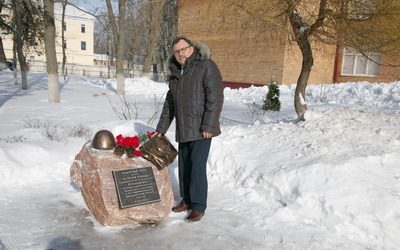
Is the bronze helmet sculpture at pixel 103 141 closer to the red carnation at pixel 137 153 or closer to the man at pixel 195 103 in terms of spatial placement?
the red carnation at pixel 137 153

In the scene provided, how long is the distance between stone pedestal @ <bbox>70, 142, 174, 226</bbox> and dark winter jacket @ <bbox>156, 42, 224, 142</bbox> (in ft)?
2.13

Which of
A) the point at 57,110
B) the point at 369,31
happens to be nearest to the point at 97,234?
the point at 369,31

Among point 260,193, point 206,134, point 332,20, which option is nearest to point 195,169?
point 206,134

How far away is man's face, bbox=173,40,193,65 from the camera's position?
3755 mm

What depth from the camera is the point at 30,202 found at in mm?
4340

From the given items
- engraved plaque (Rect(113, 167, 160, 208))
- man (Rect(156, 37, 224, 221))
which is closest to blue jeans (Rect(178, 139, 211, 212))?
man (Rect(156, 37, 224, 221))

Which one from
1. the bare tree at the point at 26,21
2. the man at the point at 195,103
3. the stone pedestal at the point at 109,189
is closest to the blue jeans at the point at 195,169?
the man at the point at 195,103

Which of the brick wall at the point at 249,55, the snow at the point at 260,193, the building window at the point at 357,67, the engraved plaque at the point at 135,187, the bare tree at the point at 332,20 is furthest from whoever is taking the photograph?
the brick wall at the point at 249,55

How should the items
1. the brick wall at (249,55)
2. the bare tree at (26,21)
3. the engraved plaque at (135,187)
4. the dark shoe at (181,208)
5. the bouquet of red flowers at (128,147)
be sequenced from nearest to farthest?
the engraved plaque at (135,187) → the bouquet of red flowers at (128,147) → the dark shoe at (181,208) → the bare tree at (26,21) → the brick wall at (249,55)

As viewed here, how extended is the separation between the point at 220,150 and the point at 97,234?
7.98ft

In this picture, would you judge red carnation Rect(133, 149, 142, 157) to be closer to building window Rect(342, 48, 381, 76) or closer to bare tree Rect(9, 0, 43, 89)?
bare tree Rect(9, 0, 43, 89)

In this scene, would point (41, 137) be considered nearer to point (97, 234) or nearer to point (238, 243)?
point (97, 234)

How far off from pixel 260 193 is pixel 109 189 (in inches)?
74.0

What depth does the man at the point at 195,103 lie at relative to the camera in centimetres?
372
